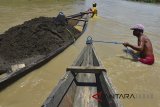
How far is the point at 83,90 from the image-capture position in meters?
5.68

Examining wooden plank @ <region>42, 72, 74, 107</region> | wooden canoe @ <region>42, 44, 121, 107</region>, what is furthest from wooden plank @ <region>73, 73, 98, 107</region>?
wooden plank @ <region>42, 72, 74, 107</region>

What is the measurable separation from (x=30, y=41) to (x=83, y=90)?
3563 millimetres

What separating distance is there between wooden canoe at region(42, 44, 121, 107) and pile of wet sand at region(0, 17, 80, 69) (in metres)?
1.98

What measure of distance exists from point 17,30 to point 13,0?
22.3m

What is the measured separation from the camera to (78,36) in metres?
11.2

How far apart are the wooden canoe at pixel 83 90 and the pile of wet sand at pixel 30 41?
78.1 inches

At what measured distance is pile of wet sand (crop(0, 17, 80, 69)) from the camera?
24.9ft

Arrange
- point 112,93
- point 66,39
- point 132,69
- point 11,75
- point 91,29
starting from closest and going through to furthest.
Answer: point 112,93 < point 11,75 < point 132,69 < point 66,39 < point 91,29

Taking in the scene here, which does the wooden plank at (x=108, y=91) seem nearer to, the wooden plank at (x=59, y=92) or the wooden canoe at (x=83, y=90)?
the wooden canoe at (x=83, y=90)

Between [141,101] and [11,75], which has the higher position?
[11,75]

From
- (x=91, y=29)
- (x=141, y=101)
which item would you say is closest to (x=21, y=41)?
(x=141, y=101)

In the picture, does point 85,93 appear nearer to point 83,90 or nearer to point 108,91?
point 83,90

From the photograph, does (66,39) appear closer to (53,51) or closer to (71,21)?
(53,51)

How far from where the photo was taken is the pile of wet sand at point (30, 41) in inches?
298
